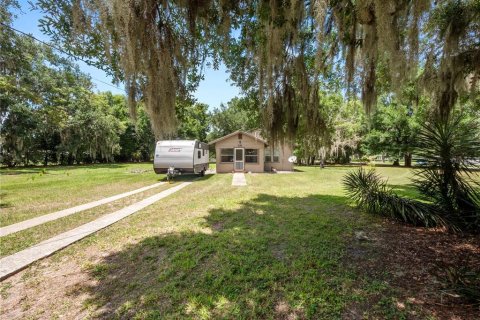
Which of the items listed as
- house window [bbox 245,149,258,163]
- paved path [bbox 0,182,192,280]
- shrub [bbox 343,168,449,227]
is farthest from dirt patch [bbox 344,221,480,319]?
house window [bbox 245,149,258,163]

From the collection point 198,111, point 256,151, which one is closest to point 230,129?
point 256,151

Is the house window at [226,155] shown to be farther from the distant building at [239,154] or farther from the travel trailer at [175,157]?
the travel trailer at [175,157]

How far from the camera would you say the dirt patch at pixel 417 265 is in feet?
7.75

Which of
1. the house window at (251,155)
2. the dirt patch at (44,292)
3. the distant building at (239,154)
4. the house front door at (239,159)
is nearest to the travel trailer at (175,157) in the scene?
the distant building at (239,154)

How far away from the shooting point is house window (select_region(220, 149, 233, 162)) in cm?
1916

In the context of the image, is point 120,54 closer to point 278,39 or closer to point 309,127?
point 278,39

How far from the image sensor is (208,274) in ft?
10.4

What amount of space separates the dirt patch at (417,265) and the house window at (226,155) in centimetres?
1516

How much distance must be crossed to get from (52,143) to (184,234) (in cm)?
3274

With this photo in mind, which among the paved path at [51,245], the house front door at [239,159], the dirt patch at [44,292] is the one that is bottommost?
the dirt patch at [44,292]

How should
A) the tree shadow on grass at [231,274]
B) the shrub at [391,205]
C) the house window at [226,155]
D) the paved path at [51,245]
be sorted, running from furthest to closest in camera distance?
the house window at [226,155], the shrub at [391,205], the paved path at [51,245], the tree shadow on grass at [231,274]

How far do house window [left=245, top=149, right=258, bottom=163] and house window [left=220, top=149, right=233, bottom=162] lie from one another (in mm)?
1349

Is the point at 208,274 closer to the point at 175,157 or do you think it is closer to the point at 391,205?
the point at 391,205

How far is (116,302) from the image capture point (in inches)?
104
